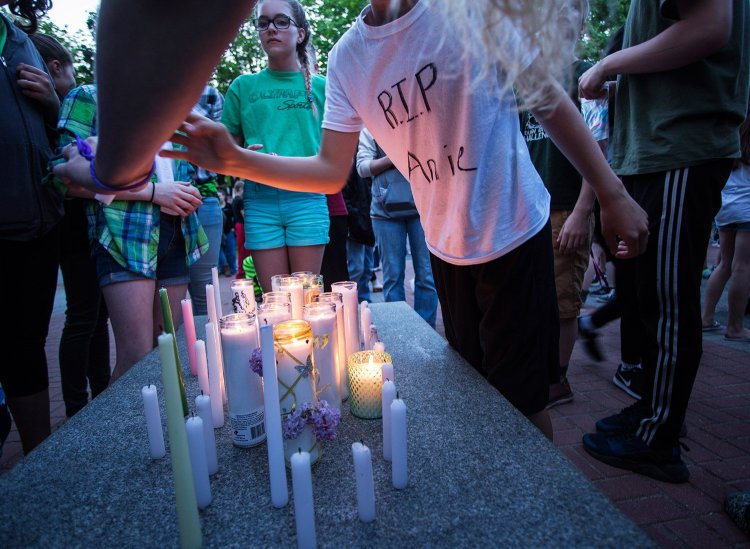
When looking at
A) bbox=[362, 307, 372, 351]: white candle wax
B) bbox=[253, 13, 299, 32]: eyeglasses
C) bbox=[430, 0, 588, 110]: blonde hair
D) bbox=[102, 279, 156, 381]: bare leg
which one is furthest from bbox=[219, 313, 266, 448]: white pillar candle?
bbox=[253, 13, 299, 32]: eyeglasses

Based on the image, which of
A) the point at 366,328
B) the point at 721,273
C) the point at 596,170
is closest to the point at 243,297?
the point at 366,328

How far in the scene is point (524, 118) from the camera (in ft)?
7.66

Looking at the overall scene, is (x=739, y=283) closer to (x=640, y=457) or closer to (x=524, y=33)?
(x=640, y=457)

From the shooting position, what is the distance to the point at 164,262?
6.66 feet

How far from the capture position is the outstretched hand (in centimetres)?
112

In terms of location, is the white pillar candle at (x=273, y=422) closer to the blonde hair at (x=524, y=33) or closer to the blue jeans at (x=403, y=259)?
the blonde hair at (x=524, y=33)

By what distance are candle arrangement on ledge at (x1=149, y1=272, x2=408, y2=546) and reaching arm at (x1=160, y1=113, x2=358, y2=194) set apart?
0.35 m

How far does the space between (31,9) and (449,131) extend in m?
1.69

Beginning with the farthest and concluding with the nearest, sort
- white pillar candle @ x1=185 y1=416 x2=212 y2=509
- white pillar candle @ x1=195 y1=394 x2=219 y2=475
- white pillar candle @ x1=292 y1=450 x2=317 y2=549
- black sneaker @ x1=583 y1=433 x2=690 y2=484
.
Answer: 1. black sneaker @ x1=583 y1=433 x2=690 y2=484
2. white pillar candle @ x1=195 y1=394 x2=219 y2=475
3. white pillar candle @ x1=185 y1=416 x2=212 y2=509
4. white pillar candle @ x1=292 y1=450 x2=317 y2=549

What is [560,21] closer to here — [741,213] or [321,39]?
[741,213]

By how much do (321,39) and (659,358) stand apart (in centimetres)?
1118

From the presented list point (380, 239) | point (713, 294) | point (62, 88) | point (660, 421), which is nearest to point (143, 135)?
point (660, 421)

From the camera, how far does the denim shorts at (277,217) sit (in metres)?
2.27

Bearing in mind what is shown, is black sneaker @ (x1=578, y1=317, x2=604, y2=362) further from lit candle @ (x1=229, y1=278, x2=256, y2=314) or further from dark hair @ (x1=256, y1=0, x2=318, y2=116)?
lit candle @ (x1=229, y1=278, x2=256, y2=314)
